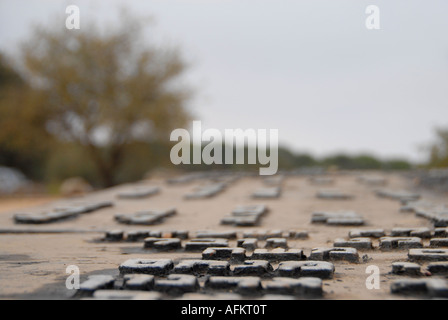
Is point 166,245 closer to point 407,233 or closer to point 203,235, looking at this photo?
point 203,235

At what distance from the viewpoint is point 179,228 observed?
491 cm

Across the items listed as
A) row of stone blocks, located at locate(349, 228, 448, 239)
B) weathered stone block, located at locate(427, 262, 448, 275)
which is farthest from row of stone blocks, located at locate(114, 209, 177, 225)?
weathered stone block, located at locate(427, 262, 448, 275)

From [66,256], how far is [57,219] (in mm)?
2012

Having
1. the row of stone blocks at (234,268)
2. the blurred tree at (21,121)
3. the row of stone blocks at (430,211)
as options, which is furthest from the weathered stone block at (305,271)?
the blurred tree at (21,121)

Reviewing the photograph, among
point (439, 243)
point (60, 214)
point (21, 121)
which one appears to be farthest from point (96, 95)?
point (439, 243)

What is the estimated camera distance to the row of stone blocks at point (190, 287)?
242 centimetres

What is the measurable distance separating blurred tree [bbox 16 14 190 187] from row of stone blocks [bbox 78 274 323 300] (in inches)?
510

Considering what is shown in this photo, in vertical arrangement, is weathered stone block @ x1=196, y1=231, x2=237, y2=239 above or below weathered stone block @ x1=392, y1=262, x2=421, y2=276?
above

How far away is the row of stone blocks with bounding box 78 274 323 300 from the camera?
7.93 feet

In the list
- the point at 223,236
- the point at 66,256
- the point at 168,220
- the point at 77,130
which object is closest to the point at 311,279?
the point at 223,236

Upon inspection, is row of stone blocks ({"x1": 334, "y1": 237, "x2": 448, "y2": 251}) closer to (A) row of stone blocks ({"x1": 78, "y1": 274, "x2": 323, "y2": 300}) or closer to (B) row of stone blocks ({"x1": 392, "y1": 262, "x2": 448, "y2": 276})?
(B) row of stone blocks ({"x1": 392, "y1": 262, "x2": 448, "y2": 276})

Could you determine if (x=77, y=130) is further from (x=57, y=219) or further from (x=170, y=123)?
(x=57, y=219)

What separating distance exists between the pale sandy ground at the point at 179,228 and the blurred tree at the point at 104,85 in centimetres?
709
